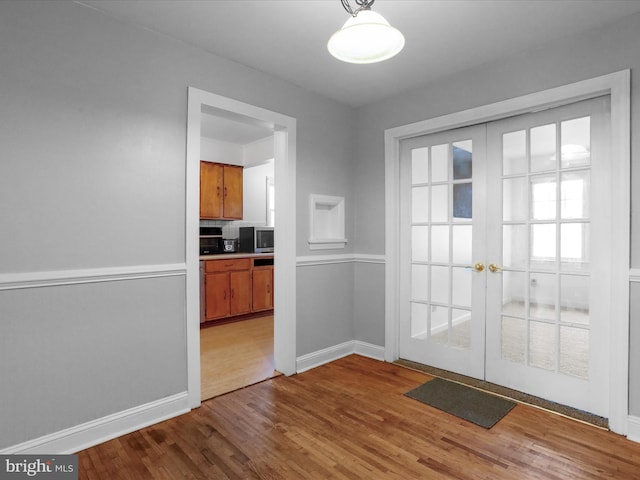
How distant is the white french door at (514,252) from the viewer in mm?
2404

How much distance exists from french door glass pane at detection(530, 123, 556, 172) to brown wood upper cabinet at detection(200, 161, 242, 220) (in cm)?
408

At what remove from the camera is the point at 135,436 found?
216cm

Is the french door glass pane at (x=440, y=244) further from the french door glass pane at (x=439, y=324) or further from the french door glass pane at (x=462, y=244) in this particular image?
the french door glass pane at (x=439, y=324)

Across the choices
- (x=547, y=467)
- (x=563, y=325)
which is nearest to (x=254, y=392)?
(x=547, y=467)

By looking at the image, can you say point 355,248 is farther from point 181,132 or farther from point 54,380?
point 54,380

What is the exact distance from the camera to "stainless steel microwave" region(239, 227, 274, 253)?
18.0 feet

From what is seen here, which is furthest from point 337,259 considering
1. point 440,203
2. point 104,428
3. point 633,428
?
point 633,428

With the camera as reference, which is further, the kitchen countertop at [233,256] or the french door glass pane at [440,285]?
the kitchen countertop at [233,256]

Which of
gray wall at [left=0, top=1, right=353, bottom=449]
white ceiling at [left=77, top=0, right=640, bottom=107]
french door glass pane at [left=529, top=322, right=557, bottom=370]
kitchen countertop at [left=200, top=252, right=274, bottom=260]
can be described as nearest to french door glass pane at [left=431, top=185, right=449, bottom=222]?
white ceiling at [left=77, top=0, right=640, bottom=107]

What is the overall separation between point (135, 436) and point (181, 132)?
190cm

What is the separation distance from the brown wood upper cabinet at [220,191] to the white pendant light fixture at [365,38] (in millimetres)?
3925

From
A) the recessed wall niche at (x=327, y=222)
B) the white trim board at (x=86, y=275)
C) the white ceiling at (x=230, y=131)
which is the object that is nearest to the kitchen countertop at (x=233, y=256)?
the white ceiling at (x=230, y=131)

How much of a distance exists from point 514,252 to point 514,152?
752 millimetres

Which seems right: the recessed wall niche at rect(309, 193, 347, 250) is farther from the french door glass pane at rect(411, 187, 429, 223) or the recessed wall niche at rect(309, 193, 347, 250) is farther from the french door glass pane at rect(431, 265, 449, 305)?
the french door glass pane at rect(431, 265, 449, 305)
